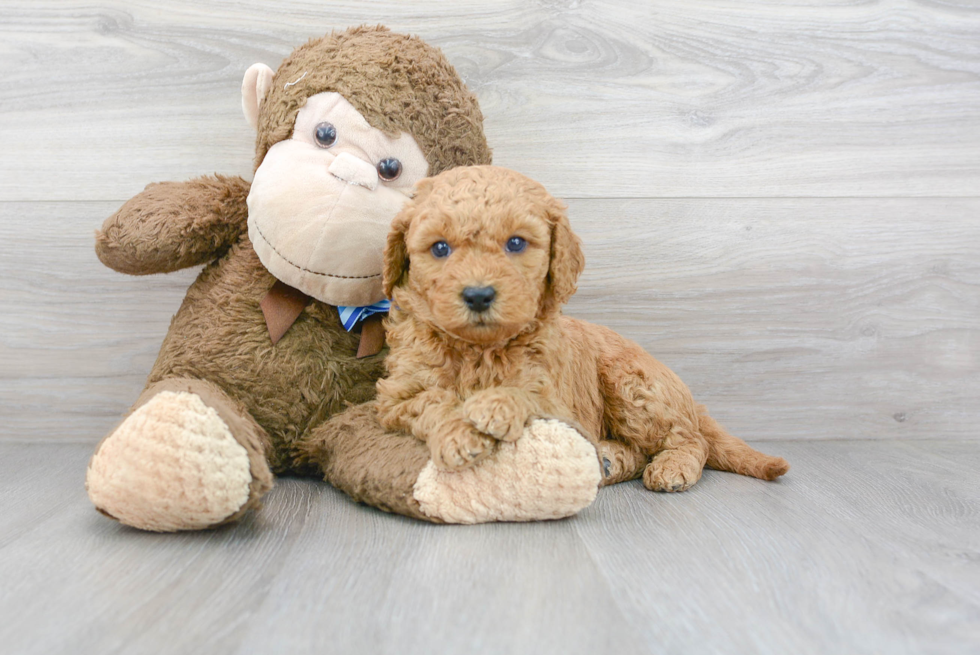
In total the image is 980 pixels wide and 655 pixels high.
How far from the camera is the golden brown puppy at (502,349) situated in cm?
88

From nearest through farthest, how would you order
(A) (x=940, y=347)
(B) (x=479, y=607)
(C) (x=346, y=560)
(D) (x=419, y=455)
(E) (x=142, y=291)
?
(B) (x=479, y=607), (C) (x=346, y=560), (D) (x=419, y=455), (E) (x=142, y=291), (A) (x=940, y=347)

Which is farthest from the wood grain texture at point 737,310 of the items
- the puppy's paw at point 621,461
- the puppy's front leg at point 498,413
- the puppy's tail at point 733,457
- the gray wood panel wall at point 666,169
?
the puppy's front leg at point 498,413

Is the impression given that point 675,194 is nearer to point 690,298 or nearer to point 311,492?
point 690,298

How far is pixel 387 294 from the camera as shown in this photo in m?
1.01

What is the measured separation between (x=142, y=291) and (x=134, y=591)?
2.64 feet

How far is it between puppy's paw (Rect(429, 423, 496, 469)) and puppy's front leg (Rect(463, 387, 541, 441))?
11mm

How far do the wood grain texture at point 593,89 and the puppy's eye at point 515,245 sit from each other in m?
0.52

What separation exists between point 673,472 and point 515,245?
1.49 feet

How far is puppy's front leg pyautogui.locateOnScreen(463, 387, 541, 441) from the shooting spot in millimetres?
870

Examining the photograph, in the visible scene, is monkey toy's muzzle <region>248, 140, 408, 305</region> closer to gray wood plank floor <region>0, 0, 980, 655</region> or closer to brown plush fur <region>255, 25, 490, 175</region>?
brown plush fur <region>255, 25, 490, 175</region>

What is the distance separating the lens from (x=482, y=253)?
0.89m

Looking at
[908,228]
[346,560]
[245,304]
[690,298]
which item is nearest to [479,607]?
[346,560]

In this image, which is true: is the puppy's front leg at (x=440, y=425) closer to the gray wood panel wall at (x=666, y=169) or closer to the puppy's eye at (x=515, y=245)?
the puppy's eye at (x=515, y=245)

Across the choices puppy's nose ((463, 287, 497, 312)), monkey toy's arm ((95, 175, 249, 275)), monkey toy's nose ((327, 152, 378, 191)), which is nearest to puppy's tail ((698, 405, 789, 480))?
puppy's nose ((463, 287, 497, 312))
